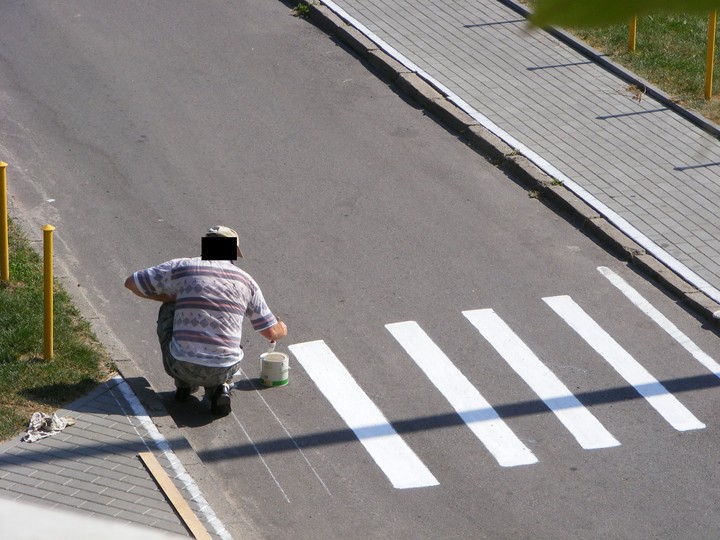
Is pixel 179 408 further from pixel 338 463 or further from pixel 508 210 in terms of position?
→ pixel 508 210

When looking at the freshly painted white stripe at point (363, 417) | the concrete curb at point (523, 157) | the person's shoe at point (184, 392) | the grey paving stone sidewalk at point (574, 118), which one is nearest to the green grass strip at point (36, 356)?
the person's shoe at point (184, 392)

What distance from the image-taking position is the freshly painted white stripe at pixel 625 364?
28.0ft

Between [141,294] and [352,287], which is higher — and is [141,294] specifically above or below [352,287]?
above

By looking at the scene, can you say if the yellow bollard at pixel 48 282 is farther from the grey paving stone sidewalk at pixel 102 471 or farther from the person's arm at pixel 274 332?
the person's arm at pixel 274 332

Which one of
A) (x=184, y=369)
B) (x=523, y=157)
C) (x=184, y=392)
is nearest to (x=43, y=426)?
(x=184, y=369)

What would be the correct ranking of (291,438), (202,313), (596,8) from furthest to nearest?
(291,438) → (202,313) → (596,8)

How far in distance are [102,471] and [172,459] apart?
0.50 meters

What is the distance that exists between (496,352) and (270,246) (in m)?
2.63

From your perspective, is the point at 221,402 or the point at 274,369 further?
the point at 274,369

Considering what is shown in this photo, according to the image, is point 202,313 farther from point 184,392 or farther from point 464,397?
point 464,397

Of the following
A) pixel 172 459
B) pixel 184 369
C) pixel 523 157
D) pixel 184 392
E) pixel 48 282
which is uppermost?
pixel 48 282

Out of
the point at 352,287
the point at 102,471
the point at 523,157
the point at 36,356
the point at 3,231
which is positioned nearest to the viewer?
the point at 102,471

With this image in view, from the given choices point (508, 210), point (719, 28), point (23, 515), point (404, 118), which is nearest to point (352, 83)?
point (404, 118)

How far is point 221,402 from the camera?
26.5 feet
